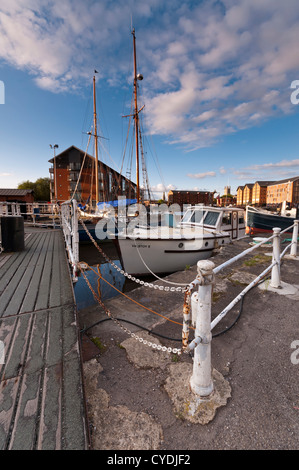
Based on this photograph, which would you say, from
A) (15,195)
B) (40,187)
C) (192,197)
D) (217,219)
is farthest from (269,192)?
(217,219)

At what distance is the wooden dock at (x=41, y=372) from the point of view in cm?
156

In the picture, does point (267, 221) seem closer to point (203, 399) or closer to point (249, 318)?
point (249, 318)

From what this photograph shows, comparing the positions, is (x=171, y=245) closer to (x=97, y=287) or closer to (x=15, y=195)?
(x=97, y=287)

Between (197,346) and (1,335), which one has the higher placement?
(197,346)

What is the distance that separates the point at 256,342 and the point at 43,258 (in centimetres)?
566

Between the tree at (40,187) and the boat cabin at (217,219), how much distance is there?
5816 cm

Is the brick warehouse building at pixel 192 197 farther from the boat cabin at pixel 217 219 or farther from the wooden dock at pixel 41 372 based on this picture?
the wooden dock at pixel 41 372

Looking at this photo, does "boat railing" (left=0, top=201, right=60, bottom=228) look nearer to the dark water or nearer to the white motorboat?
the dark water

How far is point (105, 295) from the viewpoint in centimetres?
836

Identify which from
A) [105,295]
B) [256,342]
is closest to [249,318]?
[256,342]

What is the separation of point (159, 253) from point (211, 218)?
3.37 metres

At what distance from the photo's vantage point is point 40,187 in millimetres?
59812

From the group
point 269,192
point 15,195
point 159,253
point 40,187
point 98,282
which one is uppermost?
point 40,187

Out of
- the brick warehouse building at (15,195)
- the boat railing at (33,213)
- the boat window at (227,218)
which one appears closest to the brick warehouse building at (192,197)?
the brick warehouse building at (15,195)
